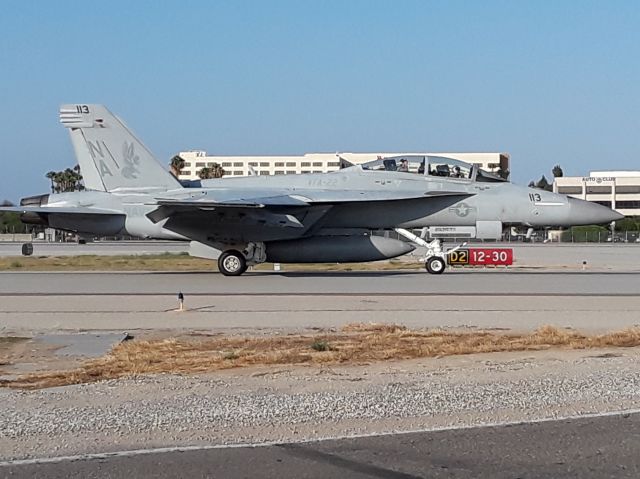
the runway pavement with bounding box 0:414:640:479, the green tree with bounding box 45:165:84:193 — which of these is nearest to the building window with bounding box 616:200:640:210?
the green tree with bounding box 45:165:84:193

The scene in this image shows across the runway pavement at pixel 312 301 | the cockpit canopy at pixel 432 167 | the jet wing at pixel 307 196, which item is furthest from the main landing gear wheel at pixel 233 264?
the cockpit canopy at pixel 432 167

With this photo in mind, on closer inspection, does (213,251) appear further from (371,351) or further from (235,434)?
(235,434)

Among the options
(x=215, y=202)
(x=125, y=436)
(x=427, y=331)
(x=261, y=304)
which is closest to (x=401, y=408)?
(x=125, y=436)

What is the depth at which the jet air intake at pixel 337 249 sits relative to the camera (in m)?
23.7

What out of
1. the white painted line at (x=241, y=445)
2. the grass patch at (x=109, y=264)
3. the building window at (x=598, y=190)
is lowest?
the white painted line at (x=241, y=445)

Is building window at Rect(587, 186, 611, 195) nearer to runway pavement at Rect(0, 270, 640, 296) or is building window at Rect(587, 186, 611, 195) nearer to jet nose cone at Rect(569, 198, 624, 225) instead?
runway pavement at Rect(0, 270, 640, 296)

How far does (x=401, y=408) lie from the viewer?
25.8 feet

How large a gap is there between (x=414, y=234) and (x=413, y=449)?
19.8m

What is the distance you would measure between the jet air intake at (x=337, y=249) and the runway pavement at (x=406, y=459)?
1669 centimetres

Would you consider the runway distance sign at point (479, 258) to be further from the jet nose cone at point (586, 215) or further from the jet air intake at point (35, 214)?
the jet air intake at point (35, 214)

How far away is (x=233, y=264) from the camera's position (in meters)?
25.3

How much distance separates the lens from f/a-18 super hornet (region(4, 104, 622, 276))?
24.6m

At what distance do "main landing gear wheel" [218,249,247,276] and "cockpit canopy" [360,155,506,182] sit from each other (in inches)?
174

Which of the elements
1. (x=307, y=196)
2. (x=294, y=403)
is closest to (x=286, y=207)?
(x=307, y=196)
